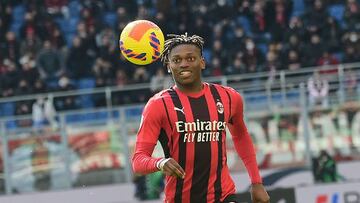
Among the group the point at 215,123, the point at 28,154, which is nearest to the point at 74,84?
the point at 28,154

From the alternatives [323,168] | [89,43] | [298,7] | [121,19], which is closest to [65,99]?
[89,43]

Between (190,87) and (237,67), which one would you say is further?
(237,67)

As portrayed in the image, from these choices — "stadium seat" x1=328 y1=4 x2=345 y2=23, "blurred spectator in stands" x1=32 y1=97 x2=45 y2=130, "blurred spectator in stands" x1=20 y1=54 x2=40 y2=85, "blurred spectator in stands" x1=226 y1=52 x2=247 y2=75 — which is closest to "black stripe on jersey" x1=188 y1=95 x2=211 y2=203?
"blurred spectator in stands" x1=32 y1=97 x2=45 y2=130

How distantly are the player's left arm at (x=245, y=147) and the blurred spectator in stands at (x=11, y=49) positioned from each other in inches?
559

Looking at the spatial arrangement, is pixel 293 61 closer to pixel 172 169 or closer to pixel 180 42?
pixel 180 42

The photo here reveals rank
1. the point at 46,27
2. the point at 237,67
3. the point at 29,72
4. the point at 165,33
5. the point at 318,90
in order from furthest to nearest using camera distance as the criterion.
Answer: the point at 46,27 < the point at 165,33 < the point at 29,72 < the point at 237,67 < the point at 318,90

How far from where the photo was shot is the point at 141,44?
24.3 ft

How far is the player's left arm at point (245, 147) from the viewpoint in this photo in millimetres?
6398

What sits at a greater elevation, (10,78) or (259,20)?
(259,20)

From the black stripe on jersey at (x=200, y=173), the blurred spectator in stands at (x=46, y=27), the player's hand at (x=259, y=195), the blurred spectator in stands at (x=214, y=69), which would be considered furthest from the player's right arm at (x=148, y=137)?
the blurred spectator in stands at (x=46, y=27)

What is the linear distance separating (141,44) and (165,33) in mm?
12181

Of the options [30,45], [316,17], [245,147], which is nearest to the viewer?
[245,147]

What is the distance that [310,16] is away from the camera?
19781mm

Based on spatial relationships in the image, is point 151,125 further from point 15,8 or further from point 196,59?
point 15,8
